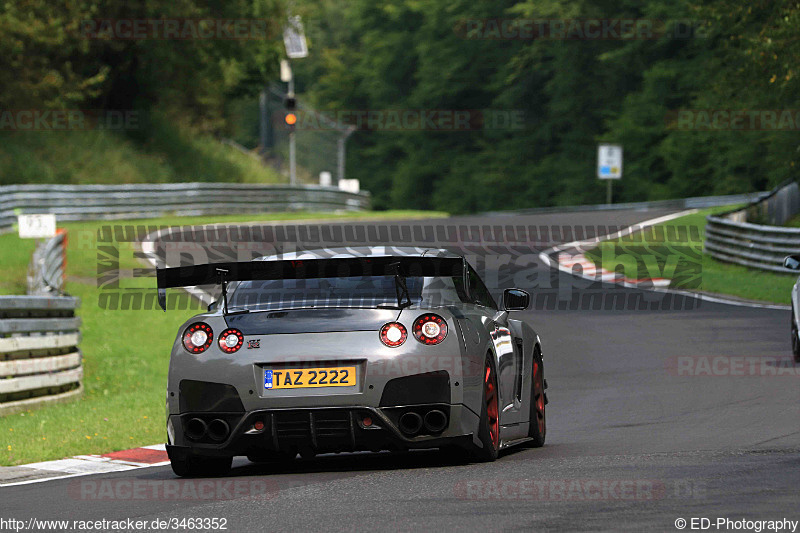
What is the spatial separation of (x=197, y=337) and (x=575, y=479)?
236 centimetres

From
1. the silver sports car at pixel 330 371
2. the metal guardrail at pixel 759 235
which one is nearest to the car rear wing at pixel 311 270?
the silver sports car at pixel 330 371

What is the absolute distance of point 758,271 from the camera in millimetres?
28531

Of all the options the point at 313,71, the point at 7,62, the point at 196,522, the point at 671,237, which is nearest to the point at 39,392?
the point at 196,522

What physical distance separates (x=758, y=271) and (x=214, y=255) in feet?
34.6

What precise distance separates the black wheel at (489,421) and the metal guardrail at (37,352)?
615cm

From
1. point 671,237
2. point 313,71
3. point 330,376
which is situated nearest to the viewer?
point 330,376

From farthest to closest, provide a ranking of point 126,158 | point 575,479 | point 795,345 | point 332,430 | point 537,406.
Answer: point 126,158 < point 795,345 < point 537,406 < point 332,430 < point 575,479

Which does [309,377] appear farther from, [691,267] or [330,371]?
[691,267]

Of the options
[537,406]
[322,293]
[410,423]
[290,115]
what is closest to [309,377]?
[410,423]

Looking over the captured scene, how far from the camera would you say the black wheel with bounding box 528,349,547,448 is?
9.87m

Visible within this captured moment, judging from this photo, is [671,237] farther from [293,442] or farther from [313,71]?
[313,71]

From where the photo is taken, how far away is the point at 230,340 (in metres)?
8.34

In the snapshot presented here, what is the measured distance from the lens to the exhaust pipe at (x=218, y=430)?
27.4 ft

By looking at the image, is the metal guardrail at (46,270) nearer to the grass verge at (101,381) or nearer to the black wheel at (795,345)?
the grass verge at (101,381)
